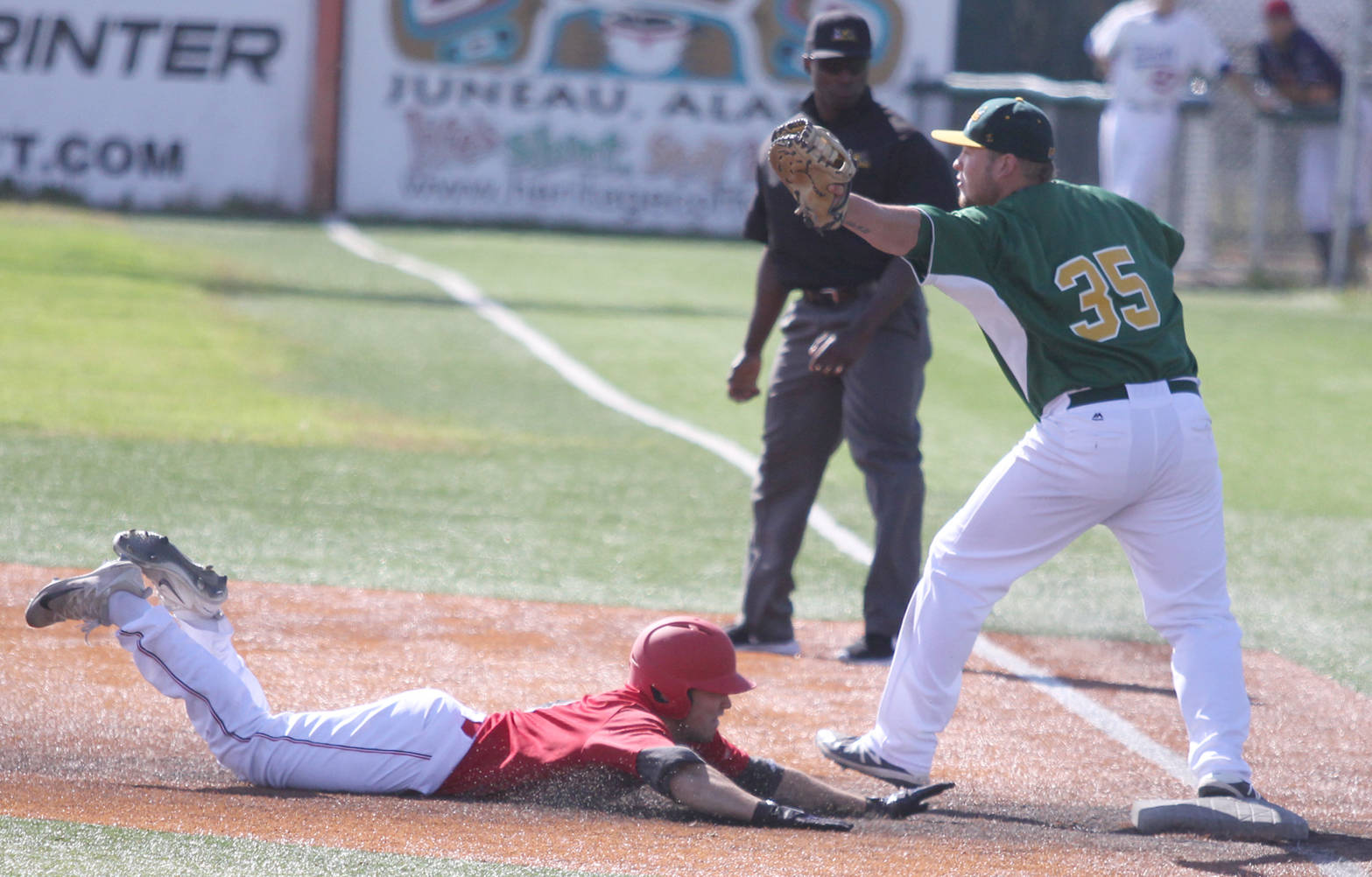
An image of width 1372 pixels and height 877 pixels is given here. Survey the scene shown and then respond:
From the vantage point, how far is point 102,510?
313 inches

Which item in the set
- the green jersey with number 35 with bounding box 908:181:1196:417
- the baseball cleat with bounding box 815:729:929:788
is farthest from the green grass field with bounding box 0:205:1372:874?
the green jersey with number 35 with bounding box 908:181:1196:417

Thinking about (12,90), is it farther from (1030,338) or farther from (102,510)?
(1030,338)

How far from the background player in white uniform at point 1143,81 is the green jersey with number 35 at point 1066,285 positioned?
12701mm

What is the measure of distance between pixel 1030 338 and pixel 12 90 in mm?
21686

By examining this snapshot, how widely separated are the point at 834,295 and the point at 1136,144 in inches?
451

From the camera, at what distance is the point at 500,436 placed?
420 inches

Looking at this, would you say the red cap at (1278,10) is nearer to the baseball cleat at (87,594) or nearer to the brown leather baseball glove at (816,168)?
the brown leather baseball glove at (816,168)

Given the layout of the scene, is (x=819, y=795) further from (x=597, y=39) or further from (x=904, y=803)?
(x=597, y=39)

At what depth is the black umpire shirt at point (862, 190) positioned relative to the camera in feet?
19.4

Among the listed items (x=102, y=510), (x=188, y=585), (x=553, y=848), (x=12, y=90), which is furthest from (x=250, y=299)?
(x=553, y=848)

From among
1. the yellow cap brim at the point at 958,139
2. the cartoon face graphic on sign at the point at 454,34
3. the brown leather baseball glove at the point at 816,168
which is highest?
the cartoon face graphic on sign at the point at 454,34

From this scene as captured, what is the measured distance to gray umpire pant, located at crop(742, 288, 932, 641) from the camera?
6.05 meters

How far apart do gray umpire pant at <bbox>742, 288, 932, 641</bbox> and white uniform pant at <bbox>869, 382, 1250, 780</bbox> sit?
1513 millimetres

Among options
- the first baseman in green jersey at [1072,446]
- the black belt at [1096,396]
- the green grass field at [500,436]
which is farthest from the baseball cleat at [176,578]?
the black belt at [1096,396]
